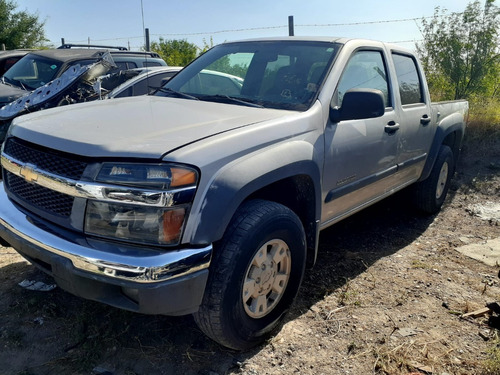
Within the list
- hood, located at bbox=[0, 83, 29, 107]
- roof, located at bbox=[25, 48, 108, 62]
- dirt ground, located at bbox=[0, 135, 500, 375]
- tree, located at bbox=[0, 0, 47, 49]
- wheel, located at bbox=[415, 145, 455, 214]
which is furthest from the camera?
tree, located at bbox=[0, 0, 47, 49]

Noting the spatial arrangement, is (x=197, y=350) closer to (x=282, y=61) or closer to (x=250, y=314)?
(x=250, y=314)

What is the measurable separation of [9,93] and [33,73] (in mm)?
822

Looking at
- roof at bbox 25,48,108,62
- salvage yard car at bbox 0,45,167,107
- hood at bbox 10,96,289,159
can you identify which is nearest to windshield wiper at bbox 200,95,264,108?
hood at bbox 10,96,289,159

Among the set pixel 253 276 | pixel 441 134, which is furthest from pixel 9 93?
pixel 441 134

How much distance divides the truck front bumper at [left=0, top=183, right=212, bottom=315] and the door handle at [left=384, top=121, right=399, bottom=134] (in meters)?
2.09

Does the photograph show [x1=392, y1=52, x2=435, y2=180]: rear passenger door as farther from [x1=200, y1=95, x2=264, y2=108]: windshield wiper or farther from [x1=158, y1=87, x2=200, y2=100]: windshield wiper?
[x1=158, y1=87, x2=200, y2=100]: windshield wiper

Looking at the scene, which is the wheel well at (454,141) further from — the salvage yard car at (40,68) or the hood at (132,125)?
the salvage yard car at (40,68)

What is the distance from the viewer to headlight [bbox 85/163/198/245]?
6.86 feet

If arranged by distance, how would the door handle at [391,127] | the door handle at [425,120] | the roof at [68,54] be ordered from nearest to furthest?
the door handle at [391,127] < the door handle at [425,120] < the roof at [68,54]

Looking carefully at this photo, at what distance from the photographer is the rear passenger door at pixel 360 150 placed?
307 cm

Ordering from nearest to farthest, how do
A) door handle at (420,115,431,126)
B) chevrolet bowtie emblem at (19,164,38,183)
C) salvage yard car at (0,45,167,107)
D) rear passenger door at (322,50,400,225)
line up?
chevrolet bowtie emblem at (19,164,38,183) < rear passenger door at (322,50,400,225) < door handle at (420,115,431,126) < salvage yard car at (0,45,167,107)

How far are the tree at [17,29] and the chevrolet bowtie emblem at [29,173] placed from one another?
23.3 m

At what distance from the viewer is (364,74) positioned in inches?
141

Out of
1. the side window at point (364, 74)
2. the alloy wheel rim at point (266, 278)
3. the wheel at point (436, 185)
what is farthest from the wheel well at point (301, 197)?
the wheel at point (436, 185)
